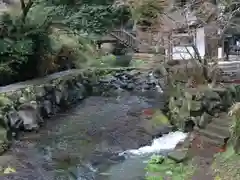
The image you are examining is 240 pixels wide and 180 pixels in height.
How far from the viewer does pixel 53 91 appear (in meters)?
12.6

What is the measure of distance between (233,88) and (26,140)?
6308 millimetres

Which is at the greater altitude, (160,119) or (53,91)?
(53,91)

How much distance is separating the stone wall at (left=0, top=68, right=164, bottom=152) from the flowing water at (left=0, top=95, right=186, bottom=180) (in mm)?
445

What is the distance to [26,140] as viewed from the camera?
9.29m

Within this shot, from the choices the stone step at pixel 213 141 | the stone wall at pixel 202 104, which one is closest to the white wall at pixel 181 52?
the stone wall at pixel 202 104

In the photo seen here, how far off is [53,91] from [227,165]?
765 centimetres

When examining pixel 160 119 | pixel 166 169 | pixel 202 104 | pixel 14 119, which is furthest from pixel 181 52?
pixel 166 169

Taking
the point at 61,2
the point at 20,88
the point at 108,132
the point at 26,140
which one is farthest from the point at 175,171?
the point at 61,2

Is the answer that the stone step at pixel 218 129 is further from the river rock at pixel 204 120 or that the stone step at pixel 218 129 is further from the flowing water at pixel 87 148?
the flowing water at pixel 87 148

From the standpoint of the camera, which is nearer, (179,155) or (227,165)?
(227,165)

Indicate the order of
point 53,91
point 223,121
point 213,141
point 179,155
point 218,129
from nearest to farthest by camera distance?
point 179,155, point 213,141, point 218,129, point 223,121, point 53,91

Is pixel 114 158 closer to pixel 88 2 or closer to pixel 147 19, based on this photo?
pixel 147 19

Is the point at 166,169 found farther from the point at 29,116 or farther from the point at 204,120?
the point at 29,116

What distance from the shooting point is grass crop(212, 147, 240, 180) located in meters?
6.30
